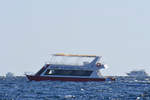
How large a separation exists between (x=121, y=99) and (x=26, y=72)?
55.4 metres

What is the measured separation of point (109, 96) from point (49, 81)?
44890mm

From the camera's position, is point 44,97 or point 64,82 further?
point 64,82

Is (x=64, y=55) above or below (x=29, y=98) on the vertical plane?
above

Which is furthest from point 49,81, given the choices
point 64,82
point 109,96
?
point 109,96

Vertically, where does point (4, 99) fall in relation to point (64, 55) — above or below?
below

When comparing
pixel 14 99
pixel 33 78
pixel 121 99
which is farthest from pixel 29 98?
pixel 33 78

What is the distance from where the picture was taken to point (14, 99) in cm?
8612

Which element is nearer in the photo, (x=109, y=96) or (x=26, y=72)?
(x=109, y=96)

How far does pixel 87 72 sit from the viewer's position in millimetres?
138000

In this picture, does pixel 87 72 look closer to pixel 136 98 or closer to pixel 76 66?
pixel 76 66

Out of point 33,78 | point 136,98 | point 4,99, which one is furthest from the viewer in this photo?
point 33,78

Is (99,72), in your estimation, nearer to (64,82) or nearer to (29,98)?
(64,82)

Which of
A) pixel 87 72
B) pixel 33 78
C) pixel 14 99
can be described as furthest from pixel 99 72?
pixel 14 99

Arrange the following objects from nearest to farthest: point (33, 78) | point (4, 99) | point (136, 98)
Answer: point (4, 99) < point (136, 98) < point (33, 78)
